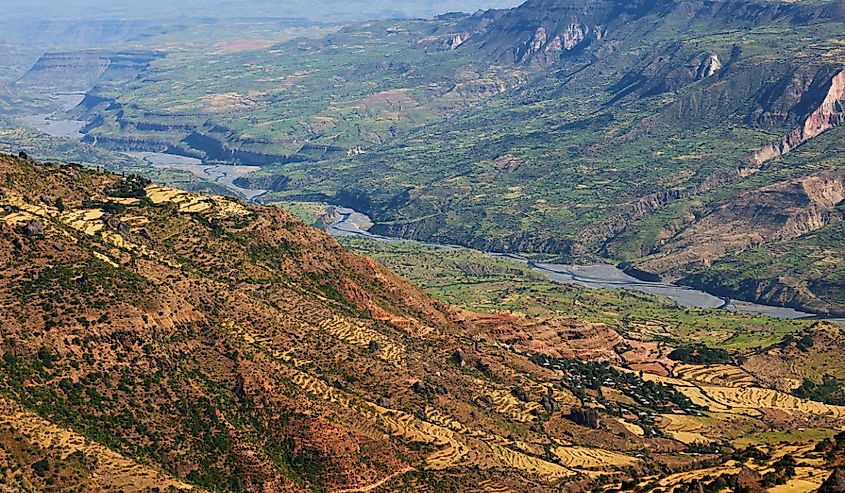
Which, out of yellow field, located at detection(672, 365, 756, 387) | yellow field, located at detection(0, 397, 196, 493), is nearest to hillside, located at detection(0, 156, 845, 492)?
yellow field, located at detection(0, 397, 196, 493)

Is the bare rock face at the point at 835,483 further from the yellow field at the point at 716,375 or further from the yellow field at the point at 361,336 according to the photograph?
the yellow field at the point at 716,375

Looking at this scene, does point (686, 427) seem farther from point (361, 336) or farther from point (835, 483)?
point (835, 483)

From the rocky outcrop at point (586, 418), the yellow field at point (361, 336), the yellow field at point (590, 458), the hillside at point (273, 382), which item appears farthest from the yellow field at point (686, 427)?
the yellow field at point (361, 336)

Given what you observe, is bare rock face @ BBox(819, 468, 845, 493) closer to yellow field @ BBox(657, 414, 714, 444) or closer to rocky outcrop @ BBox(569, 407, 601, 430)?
Result: rocky outcrop @ BBox(569, 407, 601, 430)

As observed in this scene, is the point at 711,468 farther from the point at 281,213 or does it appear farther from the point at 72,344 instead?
the point at 281,213

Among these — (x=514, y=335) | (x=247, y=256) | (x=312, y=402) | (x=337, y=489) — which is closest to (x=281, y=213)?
(x=247, y=256)

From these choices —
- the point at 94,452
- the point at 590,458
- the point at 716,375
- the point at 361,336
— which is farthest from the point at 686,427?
the point at 94,452
